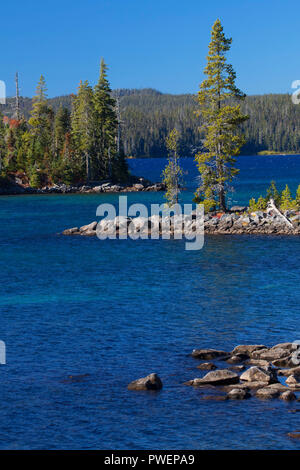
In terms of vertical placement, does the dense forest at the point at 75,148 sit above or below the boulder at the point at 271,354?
above

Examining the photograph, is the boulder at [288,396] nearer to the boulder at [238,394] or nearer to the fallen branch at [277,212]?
the boulder at [238,394]

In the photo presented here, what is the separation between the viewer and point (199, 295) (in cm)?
3575

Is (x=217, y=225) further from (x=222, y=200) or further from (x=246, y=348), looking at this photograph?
(x=246, y=348)

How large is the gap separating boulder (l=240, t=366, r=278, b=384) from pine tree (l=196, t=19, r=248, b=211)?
39.9 metres

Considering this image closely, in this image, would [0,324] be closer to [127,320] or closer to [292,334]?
[127,320]

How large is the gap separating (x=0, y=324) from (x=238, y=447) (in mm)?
15335

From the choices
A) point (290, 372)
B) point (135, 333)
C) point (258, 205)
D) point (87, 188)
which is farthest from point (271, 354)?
point (87, 188)

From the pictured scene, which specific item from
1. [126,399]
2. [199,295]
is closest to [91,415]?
[126,399]

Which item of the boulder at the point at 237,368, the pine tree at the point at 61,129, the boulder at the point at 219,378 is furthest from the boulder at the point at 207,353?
the pine tree at the point at 61,129

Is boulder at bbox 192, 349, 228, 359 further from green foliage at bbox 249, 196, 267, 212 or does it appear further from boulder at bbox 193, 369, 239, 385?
green foliage at bbox 249, 196, 267, 212

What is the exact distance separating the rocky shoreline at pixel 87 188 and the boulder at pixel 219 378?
87.9 meters

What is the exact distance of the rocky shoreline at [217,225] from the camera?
2290 inches

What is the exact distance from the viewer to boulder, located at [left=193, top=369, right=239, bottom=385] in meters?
22.2

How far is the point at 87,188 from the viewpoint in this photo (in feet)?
371
